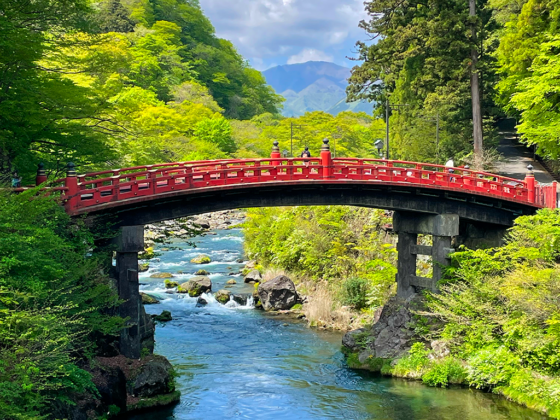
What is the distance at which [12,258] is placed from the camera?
16734 millimetres

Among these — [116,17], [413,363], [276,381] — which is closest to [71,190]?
[276,381]

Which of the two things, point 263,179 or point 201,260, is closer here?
point 263,179

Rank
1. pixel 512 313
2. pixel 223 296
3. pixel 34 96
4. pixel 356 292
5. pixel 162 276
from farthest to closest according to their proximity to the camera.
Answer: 1. pixel 162 276
2. pixel 223 296
3. pixel 356 292
4. pixel 512 313
5. pixel 34 96

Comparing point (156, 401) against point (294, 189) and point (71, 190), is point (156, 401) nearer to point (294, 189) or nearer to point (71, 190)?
point (71, 190)

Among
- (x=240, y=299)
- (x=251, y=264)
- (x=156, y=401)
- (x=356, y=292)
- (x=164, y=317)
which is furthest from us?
(x=251, y=264)

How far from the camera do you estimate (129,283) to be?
2523 cm

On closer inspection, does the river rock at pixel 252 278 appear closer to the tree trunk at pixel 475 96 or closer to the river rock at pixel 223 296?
the river rock at pixel 223 296

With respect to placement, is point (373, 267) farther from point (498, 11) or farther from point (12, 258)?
point (498, 11)

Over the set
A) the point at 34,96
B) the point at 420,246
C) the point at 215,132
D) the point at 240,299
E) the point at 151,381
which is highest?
the point at 215,132

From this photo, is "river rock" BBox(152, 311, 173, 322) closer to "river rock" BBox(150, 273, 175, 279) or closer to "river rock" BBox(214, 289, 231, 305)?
"river rock" BBox(214, 289, 231, 305)

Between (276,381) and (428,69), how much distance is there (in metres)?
25.2

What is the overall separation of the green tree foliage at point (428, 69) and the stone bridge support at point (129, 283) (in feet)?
75.2

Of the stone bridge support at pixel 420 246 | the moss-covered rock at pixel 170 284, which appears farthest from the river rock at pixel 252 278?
the stone bridge support at pixel 420 246

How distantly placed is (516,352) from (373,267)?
13.3 metres
